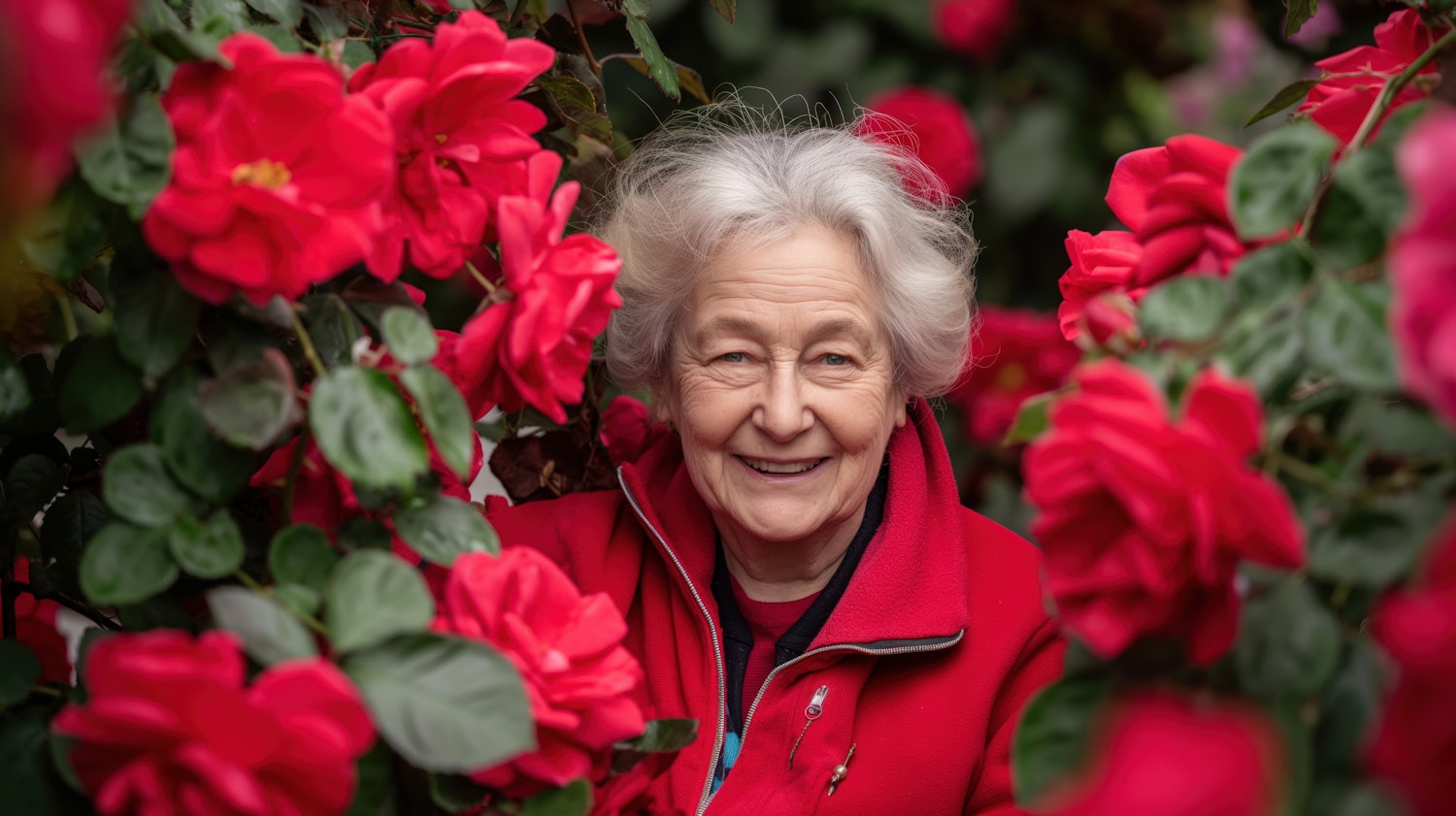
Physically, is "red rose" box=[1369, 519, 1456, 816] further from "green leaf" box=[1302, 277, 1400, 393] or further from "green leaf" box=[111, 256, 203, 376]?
"green leaf" box=[111, 256, 203, 376]

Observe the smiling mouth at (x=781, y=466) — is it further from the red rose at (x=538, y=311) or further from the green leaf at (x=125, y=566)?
the green leaf at (x=125, y=566)

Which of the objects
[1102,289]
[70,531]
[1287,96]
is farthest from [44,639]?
[1287,96]

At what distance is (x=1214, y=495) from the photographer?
0.75 meters

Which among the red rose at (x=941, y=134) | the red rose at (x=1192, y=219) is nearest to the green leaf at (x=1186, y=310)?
the red rose at (x=1192, y=219)

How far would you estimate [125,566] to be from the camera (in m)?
0.92

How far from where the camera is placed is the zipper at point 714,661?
1551 millimetres

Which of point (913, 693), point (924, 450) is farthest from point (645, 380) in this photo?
point (913, 693)

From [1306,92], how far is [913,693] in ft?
2.67

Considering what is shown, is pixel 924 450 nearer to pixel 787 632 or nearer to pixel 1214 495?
pixel 787 632

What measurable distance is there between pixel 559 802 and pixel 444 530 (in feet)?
0.78

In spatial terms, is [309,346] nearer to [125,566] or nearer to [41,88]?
[125,566]

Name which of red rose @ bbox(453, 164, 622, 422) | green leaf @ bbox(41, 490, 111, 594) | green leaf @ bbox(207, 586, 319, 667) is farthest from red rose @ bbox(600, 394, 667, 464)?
green leaf @ bbox(207, 586, 319, 667)

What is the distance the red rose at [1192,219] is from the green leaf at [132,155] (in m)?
0.76

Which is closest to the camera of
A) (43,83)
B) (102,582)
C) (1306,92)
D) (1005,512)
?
(43,83)
